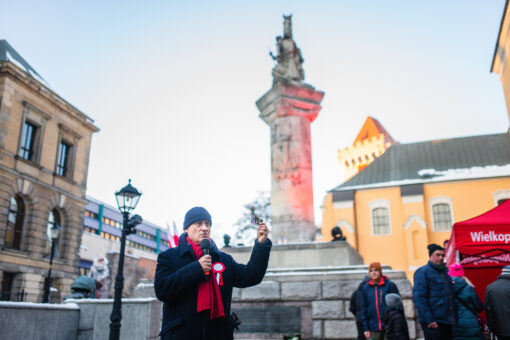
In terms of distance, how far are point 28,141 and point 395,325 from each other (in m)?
27.9

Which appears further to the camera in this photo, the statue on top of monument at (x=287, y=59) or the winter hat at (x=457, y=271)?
the statue on top of monument at (x=287, y=59)

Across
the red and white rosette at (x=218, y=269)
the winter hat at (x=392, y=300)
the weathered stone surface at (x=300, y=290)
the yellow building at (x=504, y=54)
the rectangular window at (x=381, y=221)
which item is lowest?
the winter hat at (x=392, y=300)

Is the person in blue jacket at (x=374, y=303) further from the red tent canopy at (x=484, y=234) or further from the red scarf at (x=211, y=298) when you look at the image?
the red scarf at (x=211, y=298)

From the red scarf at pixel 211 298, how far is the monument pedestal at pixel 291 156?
10674 millimetres

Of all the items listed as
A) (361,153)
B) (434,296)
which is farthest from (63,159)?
(361,153)

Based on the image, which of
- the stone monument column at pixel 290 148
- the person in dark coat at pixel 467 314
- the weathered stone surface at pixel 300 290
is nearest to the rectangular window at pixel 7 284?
the stone monument column at pixel 290 148

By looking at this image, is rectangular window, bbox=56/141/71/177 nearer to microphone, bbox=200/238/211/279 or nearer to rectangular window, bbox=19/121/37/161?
rectangular window, bbox=19/121/37/161

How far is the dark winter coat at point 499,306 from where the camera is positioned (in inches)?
258

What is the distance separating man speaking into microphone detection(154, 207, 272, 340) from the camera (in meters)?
3.30

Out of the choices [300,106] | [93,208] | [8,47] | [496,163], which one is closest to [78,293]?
[300,106]

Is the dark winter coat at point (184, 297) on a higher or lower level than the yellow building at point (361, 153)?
lower

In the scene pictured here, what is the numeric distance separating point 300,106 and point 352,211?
24.6 meters

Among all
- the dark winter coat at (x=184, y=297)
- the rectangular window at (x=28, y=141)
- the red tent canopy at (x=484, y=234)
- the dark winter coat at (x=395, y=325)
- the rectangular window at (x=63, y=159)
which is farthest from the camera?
the rectangular window at (x=63, y=159)

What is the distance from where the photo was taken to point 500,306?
662 centimetres
